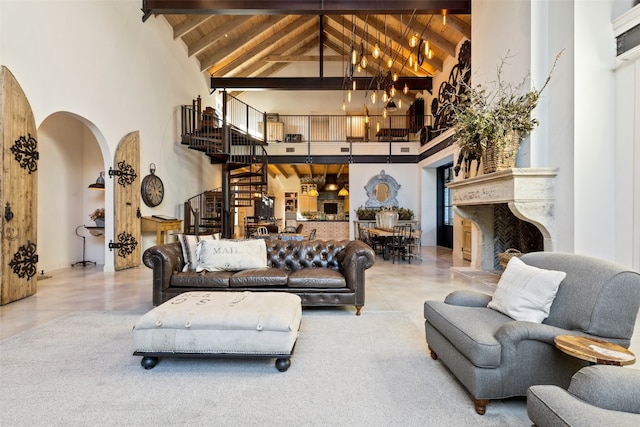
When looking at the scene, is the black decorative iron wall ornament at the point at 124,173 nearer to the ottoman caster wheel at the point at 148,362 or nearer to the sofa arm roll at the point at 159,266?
the sofa arm roll at the point at 159,266

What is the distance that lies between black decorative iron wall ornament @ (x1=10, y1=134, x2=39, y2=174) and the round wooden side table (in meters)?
5.75

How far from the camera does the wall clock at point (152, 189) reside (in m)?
6.86

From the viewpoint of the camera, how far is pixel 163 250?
11.8ft

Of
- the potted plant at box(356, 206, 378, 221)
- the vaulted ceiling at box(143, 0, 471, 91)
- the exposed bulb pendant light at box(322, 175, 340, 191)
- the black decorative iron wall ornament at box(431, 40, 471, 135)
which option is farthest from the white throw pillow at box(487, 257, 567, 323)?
the exposed bulb pendant light at box(322, 175, 340, 191)

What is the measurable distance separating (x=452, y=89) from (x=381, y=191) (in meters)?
4.04

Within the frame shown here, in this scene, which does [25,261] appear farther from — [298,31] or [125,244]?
[298,31]

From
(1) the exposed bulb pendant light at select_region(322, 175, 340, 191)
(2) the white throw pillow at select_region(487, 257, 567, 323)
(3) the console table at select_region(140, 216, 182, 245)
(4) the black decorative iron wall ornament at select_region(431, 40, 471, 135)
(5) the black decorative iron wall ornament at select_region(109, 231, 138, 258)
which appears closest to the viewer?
(2) the white throw pillow at select_region(487, 257, 567, 323)

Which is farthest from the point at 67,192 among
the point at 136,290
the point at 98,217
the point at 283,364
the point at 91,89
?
the point at 283,364

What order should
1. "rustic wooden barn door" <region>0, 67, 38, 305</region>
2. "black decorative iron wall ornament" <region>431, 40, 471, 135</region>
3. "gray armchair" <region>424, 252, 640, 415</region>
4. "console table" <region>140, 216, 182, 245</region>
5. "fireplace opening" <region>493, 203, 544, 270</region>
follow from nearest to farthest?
1. "gray armchair" <region>424, 252, 640, 415</region>
2. "rustic wooden barn door" <region>0, 67, 38, 305</region>
3. "fireplace opening" <region>493, 203, 544, 270</region>
4. "console table" <region>140, 216, 182, 245</region>
5. "black decorative iron wall ornament" <region>431, 40, 471, 135</region>

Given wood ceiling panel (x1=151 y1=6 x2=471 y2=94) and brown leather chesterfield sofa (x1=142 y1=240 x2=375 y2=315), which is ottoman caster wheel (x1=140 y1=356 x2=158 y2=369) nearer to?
brown leather chesterfield sofa (x1=142 y1=240 x2=375 y2=315)

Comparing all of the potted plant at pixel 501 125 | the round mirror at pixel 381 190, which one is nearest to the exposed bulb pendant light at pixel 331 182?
the round mirror at pixel 381 190

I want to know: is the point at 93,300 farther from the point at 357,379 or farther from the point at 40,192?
the point at 357,379

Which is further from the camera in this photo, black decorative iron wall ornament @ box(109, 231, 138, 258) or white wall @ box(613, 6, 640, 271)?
black decorative iron wall ornament @ box(109, 231, 138, 258)

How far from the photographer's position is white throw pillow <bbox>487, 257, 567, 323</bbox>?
1990 mm
